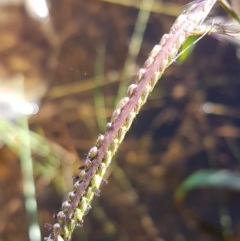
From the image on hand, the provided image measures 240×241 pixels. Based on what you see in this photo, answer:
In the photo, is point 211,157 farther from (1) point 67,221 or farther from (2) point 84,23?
(1) point 67,221

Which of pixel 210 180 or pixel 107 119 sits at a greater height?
pixel 107 119

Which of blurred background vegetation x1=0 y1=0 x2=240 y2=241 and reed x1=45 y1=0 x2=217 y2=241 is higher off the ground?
blurred background vegetation x1=0 y1=0 x2=240 y2=241

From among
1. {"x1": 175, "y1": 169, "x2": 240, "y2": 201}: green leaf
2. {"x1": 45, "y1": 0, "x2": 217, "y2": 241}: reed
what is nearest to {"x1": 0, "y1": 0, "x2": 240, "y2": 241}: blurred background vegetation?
{"x1": 175, "y1": 169, "x2": 240, "y2": 201}: green leaf

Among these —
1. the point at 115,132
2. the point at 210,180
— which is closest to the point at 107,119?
the point at 210,180

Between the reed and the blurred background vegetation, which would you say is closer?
the reed

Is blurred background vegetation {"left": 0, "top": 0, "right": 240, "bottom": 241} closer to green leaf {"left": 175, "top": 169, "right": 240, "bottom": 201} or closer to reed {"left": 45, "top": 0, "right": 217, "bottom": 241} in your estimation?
green leaf {"left": 175, "top": 169, "right": 240, "bottom": 201}

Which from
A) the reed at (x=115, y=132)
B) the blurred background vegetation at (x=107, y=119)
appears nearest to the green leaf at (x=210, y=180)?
the blurred background vegetation at (x=107, y=119)

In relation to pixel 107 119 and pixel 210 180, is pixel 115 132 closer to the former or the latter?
pixel 210 180
